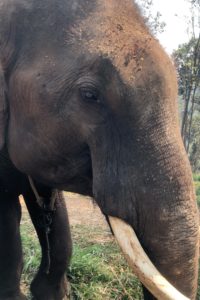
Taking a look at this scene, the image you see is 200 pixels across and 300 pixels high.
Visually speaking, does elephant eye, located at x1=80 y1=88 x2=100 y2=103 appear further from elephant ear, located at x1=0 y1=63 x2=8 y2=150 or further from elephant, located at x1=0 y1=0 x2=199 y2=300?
elephant ear, located at x1=0 y1=63 x2=8 y2=150

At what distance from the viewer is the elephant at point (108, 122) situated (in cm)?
229

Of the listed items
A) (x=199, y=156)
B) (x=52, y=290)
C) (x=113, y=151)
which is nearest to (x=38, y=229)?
(x=52, y=290)

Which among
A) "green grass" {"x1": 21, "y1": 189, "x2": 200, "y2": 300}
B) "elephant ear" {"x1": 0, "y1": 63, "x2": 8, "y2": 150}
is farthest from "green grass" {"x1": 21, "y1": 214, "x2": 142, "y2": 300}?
"elephant ear" {"x1": 0, "y1": 63, "x2": 8, "y2": 150}

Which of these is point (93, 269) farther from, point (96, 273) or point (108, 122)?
point (108, 122)

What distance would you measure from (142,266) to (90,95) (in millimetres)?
774

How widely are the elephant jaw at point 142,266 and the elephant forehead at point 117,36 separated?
24.9 inches

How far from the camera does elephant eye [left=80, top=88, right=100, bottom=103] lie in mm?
2492

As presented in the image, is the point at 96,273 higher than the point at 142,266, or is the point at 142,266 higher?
the point at 142,266

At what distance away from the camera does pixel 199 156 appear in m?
28.7

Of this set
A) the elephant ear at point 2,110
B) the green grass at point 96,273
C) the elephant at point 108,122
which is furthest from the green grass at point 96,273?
the elephant ear at point 2,110

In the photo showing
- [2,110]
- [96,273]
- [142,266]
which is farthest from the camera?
[96,273]

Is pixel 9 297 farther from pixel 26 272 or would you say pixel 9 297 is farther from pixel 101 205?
pixel 101 205

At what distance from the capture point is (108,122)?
2.49 metres

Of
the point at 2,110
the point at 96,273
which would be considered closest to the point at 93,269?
the point at 96,273
